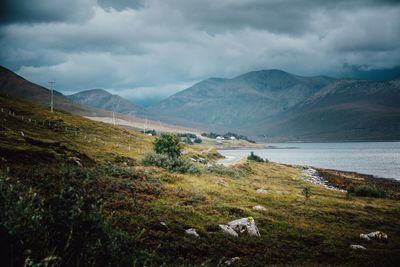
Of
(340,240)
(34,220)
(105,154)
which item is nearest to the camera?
(34,220)

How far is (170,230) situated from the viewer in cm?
2300

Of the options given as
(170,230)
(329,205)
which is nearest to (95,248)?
(170,230)

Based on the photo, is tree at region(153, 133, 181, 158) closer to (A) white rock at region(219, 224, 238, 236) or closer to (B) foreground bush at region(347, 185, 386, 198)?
(B) foreground bush at region(347, 185, 386, 198)

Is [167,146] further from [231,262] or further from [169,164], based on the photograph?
[231,262]

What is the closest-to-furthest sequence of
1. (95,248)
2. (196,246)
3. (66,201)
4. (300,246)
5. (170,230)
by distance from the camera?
(95,248) < (66,201) < (196,246) < (170,230) < (300,246)

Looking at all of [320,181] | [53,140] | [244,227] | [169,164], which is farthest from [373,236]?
[320,181]

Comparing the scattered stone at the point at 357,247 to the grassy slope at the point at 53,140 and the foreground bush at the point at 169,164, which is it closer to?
the foreground bush at the point at 169,164

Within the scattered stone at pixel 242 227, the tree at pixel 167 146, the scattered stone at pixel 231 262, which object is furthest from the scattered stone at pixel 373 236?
the tree at pixel 167 146

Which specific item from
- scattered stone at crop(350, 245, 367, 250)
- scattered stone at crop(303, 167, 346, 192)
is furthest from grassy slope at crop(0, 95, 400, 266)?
scattered stone at crop(303, 167, 346, 192)

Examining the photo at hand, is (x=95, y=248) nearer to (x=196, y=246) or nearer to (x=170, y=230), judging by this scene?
(x=196, y=246)

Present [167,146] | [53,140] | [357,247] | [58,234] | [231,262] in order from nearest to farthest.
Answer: [58,234]
[231,262]
[357,247]
[53,140]
[167,146]

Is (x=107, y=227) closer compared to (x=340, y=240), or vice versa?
(x=107, y=227)

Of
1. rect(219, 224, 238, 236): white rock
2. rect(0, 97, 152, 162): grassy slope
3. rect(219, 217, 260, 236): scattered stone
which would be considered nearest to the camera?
rect(219, 224, 238, 236): white rock

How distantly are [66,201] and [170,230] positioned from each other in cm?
1333
